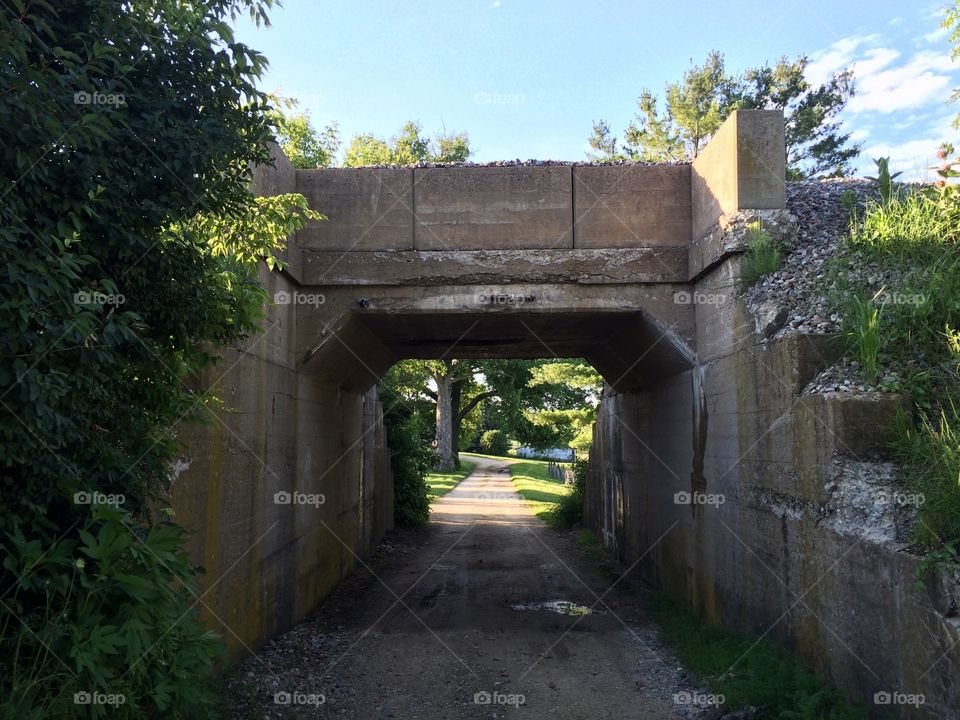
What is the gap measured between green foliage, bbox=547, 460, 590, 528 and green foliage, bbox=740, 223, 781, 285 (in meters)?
11.7

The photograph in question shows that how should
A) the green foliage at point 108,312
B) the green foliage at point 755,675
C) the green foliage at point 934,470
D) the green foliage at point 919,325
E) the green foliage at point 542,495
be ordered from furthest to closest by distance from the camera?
1. the green foliage at point 542,495
2. the green foliage at point 755,675
3. the green foliage at point 919,325
4. the green foliage at point 934,470
5. the green foliage at point 108,312

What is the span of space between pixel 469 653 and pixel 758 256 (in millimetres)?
5292

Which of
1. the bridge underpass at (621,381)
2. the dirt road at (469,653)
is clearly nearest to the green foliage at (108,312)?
the bridge underpass at (621,381)

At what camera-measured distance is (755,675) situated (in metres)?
6.12

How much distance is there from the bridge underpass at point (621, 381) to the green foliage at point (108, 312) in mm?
1596

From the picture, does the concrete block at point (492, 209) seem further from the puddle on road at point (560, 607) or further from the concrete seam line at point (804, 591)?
the puddle on road at point (560, 607)

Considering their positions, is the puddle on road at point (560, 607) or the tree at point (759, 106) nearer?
the puddle on road at point (560, 607)

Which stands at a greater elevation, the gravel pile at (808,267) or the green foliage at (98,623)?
the gravel pile at (808,267)

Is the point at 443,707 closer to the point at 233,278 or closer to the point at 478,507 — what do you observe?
the point at 233,278

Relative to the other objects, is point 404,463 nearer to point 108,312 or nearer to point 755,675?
point 755,675

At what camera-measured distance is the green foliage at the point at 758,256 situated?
7.31 meters

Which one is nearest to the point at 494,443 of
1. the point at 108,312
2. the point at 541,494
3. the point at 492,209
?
the point at 541,494

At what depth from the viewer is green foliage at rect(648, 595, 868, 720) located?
513cm

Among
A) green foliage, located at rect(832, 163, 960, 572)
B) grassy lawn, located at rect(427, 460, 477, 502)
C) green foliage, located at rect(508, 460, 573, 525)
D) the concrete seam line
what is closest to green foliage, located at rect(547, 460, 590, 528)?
green foliage, located at rect(508, 460, 573, 525)
